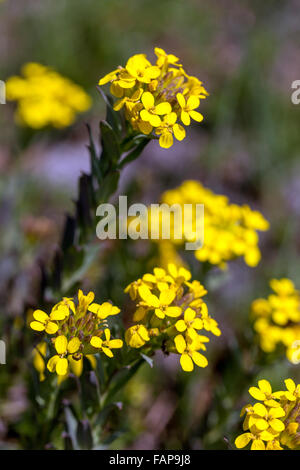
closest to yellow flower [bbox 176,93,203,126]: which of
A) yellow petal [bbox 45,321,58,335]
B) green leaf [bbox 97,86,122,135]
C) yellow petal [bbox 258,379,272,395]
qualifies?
green leaf [bbox 97,86,122,135]

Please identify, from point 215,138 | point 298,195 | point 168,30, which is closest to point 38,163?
point 215,138

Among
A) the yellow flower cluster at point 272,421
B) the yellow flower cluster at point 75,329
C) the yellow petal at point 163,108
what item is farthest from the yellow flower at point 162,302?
the yellow petal at point 163,108

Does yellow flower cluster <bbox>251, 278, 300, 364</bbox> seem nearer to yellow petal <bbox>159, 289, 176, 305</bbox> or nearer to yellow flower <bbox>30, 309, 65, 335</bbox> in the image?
yellow petal <bbox>159, 289, 176, 305</bbox>

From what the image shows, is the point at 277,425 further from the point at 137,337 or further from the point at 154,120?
the point at 154,120

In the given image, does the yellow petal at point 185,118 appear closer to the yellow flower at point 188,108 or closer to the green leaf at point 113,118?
the yellow flower at point 188,108

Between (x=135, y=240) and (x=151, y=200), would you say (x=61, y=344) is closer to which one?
(x=135, y=240)

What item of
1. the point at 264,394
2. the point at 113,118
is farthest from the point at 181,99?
the point at 264,394

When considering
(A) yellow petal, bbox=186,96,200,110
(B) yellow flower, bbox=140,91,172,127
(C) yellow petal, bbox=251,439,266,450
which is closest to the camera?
(C) yellow petal, bbox=251,439,266,450
